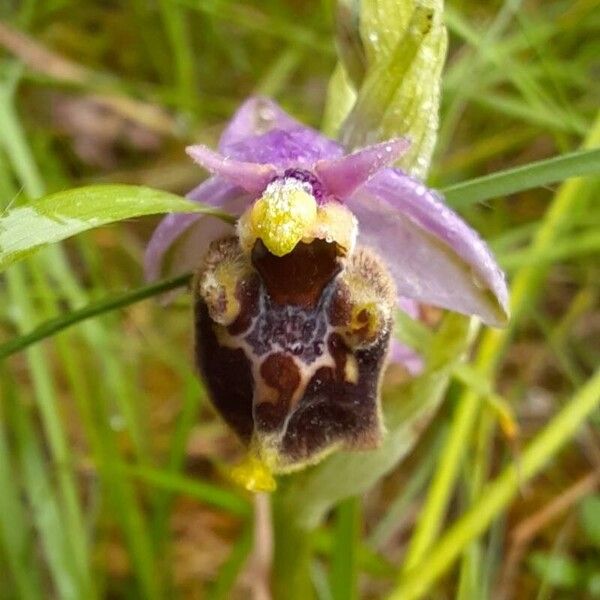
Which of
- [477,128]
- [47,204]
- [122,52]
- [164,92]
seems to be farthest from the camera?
[122,52]

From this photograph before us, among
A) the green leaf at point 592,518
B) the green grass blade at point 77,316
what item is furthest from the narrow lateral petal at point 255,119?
the green leaf at point 592,518

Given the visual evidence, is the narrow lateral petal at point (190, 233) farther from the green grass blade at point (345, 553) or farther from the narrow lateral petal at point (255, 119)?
the green grass blade at point (345, 553)

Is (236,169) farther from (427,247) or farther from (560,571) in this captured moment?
(560,571)

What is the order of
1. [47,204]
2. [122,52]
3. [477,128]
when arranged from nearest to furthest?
[47,204] < [477,128] < [122,52]

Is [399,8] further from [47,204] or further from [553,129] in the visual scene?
[553,129]

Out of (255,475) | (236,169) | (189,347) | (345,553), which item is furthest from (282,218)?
(189,347)

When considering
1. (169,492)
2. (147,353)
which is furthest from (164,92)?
(169,492)
